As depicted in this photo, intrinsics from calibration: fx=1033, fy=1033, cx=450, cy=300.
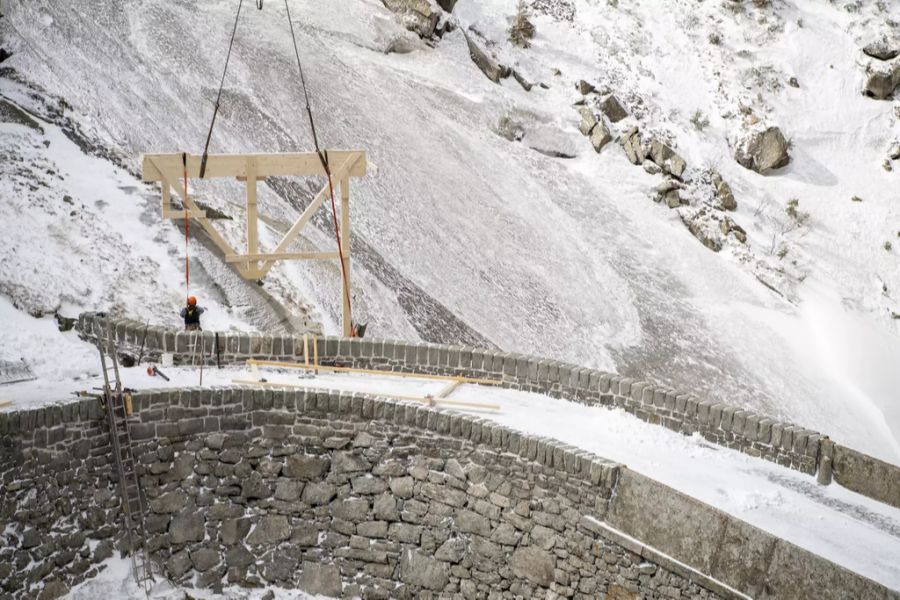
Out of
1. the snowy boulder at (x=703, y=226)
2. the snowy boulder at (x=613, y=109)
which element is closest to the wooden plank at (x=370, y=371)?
the snowy boulder at (x=703, y=226)

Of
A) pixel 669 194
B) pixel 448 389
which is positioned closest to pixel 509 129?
pixel 669 194

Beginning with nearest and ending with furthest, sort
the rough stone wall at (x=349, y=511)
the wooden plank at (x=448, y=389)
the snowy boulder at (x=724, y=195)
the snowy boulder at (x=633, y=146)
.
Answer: the rough stone wall at (x=349, y=511) < the wooden plank at (x=448, y=389) < the snowy boulder at (x=724, y=195) < the snowy boulder at (x=633, y=146)

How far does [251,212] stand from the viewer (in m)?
15.7

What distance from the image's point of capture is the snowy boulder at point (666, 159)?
25.3 meters

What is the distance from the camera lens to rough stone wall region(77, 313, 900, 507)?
11938mm

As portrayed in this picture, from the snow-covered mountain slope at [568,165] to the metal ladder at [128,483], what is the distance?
5.18 meters

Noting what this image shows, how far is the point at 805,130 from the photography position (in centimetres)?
2658

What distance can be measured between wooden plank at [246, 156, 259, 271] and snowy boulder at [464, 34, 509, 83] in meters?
12.8

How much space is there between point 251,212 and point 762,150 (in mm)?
15127

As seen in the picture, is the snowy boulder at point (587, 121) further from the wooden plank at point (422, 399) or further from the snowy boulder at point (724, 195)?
the wooden plank at point (422, 399)

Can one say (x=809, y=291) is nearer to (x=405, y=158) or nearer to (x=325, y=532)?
(x=405, y=158)

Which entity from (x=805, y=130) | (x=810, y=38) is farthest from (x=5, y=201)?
(x=810, y=38)

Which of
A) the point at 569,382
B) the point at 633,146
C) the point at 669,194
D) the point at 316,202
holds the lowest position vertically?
the point at 669,194

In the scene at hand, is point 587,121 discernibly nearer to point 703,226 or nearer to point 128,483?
point 703,226
